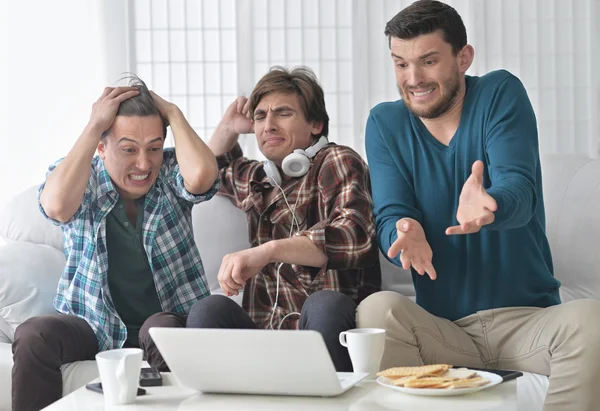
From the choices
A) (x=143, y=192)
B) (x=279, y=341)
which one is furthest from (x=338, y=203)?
(x=279, y=341)

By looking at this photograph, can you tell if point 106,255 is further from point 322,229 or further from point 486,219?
point 486,219

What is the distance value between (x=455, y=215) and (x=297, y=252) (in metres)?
0.42

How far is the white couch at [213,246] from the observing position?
2338mm

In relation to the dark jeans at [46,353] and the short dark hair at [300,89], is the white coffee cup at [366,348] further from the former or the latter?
the short dark hair at [300,89]

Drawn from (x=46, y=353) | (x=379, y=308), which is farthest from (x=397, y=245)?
(x=46, y=353)

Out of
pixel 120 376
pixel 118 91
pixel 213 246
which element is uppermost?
pixel 118 91

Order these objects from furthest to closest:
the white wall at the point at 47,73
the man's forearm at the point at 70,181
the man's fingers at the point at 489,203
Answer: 1. the white wall at the point at 47,73
2. the man's forearm at the point at 70,181
3. the man's fingers at the point at 489,203

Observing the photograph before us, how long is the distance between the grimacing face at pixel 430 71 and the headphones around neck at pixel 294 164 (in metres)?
0.38

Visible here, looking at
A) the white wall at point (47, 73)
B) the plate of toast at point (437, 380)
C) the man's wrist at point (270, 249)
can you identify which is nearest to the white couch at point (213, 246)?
the man's wrist at point (270, 249)

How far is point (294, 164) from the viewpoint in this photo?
92.8 inches

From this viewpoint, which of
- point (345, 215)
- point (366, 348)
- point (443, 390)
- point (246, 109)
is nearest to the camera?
point (443, 390)

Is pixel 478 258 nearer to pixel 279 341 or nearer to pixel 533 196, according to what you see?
pixel 533 196

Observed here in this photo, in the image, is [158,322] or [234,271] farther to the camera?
[158,322]

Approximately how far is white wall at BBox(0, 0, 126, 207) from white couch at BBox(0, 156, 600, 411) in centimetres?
130
